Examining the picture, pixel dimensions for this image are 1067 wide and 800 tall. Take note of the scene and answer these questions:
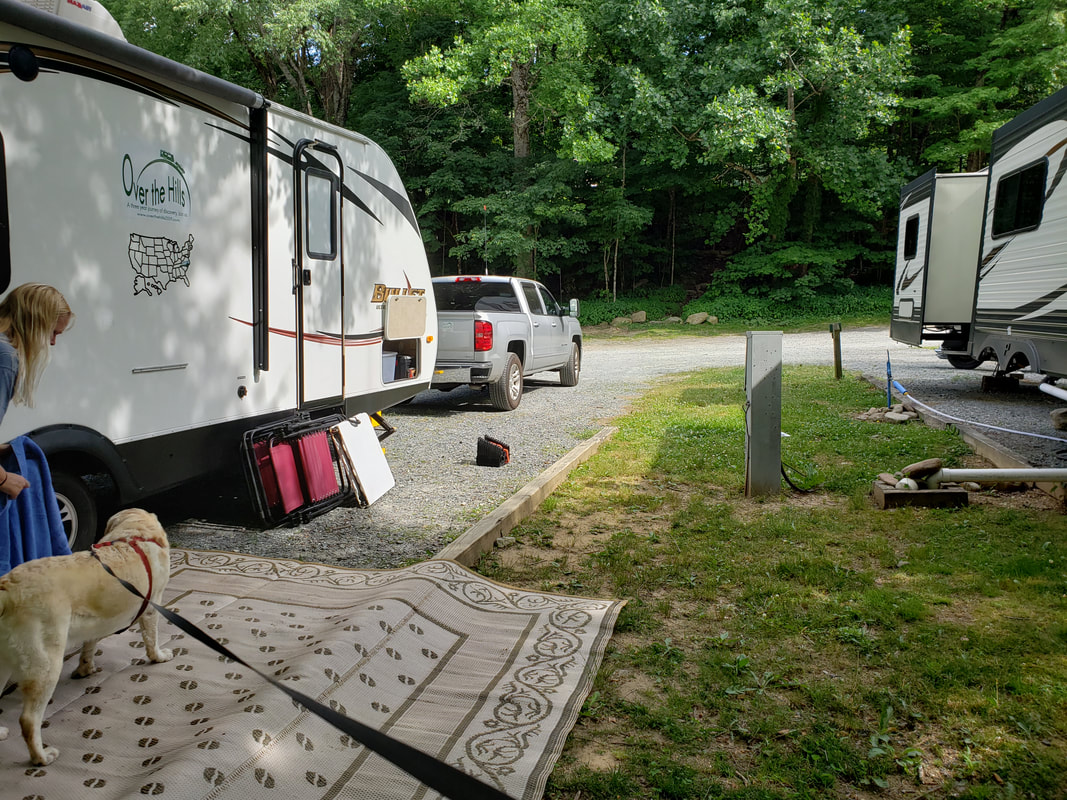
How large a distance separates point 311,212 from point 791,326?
20.7 metres

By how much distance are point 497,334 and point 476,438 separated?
1846 millimetres

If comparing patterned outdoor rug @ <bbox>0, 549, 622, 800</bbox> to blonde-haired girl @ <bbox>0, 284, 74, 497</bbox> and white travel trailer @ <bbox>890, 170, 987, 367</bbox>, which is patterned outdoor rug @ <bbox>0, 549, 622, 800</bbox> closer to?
blonde-haired girl @ <bbox>0, 284, 74, 497</bbox>

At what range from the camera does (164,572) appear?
10.4 feet

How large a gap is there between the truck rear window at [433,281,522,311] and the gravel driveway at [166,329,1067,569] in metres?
1.45

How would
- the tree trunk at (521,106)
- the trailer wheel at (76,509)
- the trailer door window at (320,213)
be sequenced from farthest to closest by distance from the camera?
the tree trunk at (521,106)
the trailer door window at (320,213)
the trailer wheel at (76,509)

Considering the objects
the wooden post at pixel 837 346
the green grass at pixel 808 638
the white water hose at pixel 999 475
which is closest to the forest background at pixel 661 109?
the wooden post at pixel 837 346

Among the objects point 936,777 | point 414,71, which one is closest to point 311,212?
point 936,777

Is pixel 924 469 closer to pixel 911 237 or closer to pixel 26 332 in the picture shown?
pixel 26 332

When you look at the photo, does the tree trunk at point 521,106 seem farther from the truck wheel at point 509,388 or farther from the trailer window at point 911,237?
the truck wheel at point 509,388

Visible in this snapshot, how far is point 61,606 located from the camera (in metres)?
2.65

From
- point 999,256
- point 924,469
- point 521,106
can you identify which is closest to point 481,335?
point 924,469

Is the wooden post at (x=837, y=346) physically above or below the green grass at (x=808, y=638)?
above

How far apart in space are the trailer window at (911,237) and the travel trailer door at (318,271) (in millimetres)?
9839

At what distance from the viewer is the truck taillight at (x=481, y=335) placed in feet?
32.3
